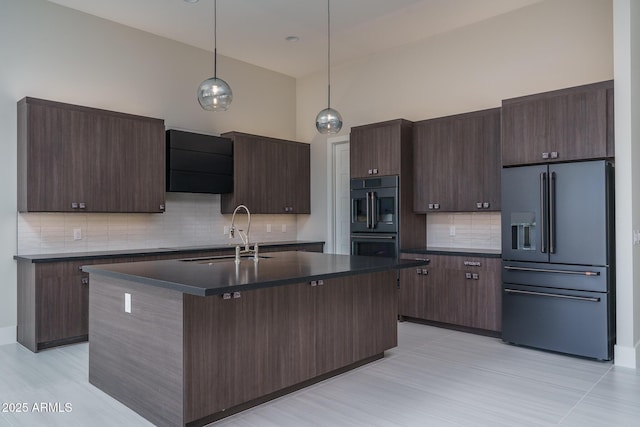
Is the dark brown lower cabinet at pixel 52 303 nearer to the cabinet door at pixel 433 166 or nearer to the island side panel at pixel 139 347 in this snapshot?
the island side panel at pixel 139 347

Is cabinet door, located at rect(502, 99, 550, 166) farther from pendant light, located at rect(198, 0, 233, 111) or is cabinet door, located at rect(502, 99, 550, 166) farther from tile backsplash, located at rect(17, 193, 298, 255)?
tile backsplash, located at rect(17, 193, 298, 255)

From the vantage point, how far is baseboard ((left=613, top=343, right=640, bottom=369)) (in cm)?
379

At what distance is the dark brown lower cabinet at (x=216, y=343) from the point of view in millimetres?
2623

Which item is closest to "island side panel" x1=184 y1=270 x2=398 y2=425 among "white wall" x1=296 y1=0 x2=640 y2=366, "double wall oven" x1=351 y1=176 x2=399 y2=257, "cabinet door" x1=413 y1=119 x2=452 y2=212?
"double wall oven" x1=351 y1=176 x2=399 y2=257

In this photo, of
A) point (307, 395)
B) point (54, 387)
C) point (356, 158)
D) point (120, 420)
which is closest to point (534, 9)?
point (356, 158)

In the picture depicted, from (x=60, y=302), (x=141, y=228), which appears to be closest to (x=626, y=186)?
(x=141, y=228)

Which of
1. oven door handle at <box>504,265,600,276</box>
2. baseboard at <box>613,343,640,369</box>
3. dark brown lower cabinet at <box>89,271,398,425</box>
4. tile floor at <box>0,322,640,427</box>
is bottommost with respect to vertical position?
tile floor at <box>0,322,640,427</box>

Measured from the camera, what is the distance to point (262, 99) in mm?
6938

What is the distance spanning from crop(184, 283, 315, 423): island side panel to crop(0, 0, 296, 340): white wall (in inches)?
119

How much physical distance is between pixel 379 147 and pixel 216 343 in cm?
360

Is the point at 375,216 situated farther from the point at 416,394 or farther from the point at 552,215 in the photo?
the point at 416,394

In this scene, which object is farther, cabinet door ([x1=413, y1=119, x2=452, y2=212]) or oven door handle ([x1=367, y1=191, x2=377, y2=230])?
oven door handle ([x1=367, y1=191, x2=377, y2=230])

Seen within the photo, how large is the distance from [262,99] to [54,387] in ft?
15.7

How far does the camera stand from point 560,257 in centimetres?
414
